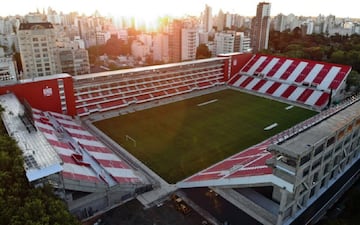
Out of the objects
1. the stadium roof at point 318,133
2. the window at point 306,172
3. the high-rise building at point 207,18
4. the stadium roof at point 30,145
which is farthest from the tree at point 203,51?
the window at point 306,172

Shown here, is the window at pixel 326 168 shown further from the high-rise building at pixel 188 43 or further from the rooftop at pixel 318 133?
the high-rise building at pixel 188 43

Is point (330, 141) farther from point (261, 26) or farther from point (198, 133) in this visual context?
point (261, 26)

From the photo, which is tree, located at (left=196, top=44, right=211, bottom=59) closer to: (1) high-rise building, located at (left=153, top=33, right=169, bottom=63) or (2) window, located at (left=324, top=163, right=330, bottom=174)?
(1) high-rise building, located at (left=153, top=33, right=169, bottom=63)

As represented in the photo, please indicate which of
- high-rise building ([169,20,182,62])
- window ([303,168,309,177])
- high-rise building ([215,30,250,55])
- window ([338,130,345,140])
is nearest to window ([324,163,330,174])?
window ([338,130,345,140])

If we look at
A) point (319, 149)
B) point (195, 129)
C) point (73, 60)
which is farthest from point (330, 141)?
point (73, 60)

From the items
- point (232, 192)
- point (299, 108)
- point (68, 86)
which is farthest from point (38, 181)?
point (299, 108)

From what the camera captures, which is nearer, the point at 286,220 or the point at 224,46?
the point at 286,220

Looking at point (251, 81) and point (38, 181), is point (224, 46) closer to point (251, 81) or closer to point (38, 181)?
point (251, 81)
